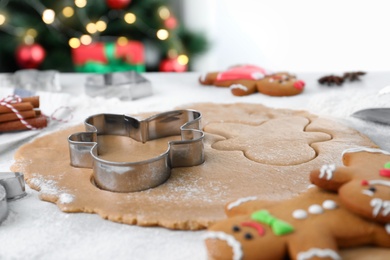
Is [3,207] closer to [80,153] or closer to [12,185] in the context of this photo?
[12,185]

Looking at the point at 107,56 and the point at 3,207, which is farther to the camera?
the point at 107,56

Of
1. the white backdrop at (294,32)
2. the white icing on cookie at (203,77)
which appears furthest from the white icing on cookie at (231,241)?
the white backdrop at (294,32)

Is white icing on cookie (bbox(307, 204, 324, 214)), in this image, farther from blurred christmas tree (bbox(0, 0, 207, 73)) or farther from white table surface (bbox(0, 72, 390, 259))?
blurred christmas tree (bbox(0, 0, 207, 73))

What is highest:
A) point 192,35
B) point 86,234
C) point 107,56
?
point 192,35

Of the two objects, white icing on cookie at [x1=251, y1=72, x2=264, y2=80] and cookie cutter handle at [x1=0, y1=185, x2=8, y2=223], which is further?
white icing on cookie at [x1=251, y1=72, x2=264, y2=80]

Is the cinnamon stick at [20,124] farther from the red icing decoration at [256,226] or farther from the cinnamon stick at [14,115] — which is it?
the red icing decoration at [256,226]

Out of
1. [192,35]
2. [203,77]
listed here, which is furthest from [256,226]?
[192,35]

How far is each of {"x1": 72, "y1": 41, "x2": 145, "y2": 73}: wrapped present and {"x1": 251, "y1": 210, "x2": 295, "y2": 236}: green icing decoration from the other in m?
2.70

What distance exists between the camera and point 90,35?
3213 mm

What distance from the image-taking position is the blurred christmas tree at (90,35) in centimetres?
306

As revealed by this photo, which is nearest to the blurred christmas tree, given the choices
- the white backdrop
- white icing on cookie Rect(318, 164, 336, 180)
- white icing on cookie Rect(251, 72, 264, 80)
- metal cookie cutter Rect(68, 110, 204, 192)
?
the white backdrop

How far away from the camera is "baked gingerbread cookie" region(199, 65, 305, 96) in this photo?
1.89 metres

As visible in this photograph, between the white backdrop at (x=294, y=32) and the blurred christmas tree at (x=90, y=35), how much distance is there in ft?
1.31

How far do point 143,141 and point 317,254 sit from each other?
0.75m
